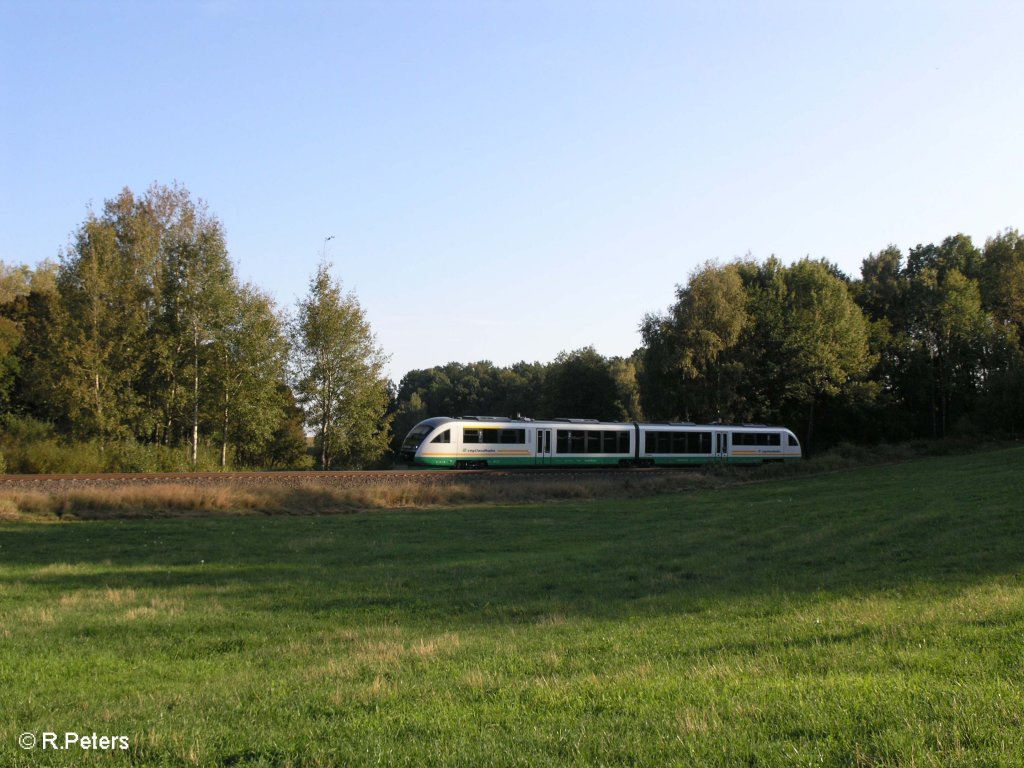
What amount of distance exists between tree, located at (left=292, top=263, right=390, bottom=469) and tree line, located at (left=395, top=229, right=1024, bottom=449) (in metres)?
25.2

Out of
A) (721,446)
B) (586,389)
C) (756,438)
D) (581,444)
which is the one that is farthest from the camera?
(586,389)

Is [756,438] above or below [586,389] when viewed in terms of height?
below

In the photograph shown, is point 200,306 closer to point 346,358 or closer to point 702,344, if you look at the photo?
point 346,358

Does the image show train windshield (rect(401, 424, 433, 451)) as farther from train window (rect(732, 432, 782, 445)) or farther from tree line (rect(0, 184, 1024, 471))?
train window (rect(732, 432, 782, 445))

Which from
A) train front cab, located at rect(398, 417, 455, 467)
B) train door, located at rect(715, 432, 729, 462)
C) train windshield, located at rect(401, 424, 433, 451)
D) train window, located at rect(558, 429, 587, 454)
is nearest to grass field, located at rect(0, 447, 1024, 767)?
train front cab, located at rect(398, 417, 455, 467)

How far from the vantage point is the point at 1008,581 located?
1095cm

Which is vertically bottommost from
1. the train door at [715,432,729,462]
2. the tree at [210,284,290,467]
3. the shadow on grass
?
the shadow on grass

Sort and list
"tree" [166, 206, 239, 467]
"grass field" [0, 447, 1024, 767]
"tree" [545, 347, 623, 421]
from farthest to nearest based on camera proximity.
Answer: "tree" [545, 347, 623, 421] → "tree" [166, 206, 239, 467] → "grass field" [0, 447, 1024, 767]

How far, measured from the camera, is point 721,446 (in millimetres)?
47031

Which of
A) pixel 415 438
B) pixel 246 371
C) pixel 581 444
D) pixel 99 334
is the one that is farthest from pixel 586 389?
pixel 99 334

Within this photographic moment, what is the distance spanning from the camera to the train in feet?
128

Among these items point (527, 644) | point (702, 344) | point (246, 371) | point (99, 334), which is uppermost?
point (702, 344)

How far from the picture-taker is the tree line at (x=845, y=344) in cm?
6100

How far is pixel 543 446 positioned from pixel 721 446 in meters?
12.1
